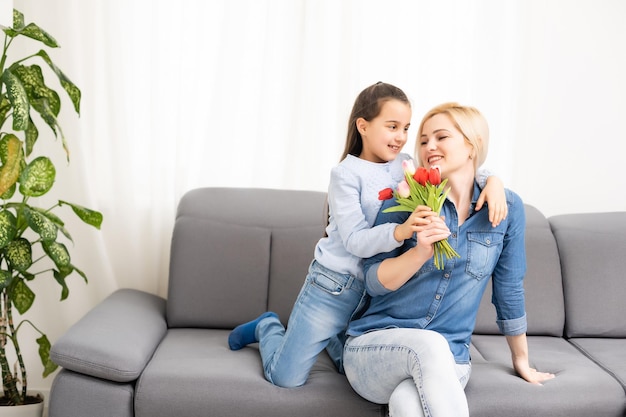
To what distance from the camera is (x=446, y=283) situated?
220 centimetres

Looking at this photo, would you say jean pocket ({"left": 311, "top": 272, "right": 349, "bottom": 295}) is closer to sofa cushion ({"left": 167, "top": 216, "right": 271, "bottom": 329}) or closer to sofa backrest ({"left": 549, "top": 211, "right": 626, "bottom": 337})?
sofa cushion ({"left": 167, "top": 216, "right": 271, "bottom": 329})

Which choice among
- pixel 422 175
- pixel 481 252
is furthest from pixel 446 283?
pixel 422 175

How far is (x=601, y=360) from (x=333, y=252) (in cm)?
100

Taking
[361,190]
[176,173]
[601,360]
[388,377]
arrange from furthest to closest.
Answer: [176,173] < [601,360] < [361,190] < [388,377]

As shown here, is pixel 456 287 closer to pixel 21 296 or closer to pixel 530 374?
pixel 530 374

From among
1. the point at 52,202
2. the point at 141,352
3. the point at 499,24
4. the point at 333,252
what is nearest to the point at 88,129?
the point at 52,202

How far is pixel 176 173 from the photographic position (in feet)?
10.5

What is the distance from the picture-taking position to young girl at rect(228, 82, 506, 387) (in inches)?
87.4

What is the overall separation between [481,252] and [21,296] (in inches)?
63.6

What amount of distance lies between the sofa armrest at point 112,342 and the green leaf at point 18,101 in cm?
65

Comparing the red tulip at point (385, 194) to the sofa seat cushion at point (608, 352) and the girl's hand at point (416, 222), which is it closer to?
the girl's hand at point (416, 222)

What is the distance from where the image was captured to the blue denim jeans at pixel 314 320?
7.39 ft

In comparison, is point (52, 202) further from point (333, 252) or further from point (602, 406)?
point (602, 406)

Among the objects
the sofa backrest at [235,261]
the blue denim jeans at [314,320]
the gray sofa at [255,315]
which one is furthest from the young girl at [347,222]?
the sofa backrest at [235,261]
